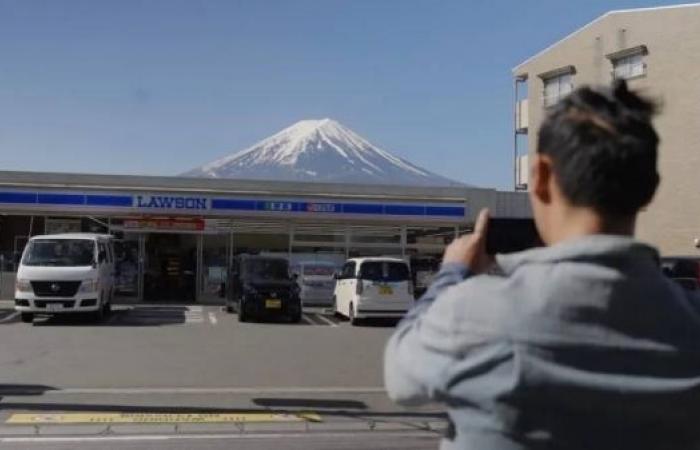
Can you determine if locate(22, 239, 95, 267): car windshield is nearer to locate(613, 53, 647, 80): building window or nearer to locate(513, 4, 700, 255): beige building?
locate(513, 4, 700, 255): beige building

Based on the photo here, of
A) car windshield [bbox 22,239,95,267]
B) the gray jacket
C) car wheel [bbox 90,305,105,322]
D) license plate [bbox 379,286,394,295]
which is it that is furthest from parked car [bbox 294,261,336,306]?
the gray jacket

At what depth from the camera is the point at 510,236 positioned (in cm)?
203

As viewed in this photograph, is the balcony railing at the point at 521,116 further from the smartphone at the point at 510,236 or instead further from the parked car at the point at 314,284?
the smartphone at the point at 510,236

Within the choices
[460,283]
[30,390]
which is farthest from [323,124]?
[460,283]

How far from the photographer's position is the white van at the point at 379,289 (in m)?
22.2

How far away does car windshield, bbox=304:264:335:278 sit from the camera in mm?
29538

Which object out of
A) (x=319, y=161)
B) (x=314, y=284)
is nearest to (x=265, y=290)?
(x=314, y=284)

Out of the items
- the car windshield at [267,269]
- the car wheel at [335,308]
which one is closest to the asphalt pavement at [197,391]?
the car windshield at [267,269]

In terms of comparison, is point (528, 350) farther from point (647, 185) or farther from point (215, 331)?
point (215, 331)

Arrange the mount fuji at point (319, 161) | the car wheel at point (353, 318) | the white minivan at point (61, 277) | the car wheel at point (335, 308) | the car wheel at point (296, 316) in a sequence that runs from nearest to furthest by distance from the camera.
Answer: the white minivan at point (61, 277) → the car wheel at point (353, 318) → the car wheel at point (296, 316) → the car wheel at point (335, 308) → the mount fuji at point (319, 161)

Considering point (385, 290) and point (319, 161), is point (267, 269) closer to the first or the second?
point (385, 290)

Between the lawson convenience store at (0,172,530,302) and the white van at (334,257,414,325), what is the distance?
7.21m

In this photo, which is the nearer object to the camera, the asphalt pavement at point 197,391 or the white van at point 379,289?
the asphalt pavement at point 197,391

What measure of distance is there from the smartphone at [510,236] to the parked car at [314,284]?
27194 mm
